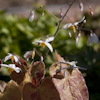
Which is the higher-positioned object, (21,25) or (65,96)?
(21,25)

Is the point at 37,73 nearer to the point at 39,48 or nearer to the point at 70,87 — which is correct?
the point at 70,87

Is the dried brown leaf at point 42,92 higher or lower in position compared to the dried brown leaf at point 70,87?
higher

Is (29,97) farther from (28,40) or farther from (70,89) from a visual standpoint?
(28,40)

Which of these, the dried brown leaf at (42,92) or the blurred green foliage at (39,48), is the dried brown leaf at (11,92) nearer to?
the dried brown leaf at (42,92)

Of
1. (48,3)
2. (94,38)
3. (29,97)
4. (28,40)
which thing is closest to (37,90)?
(29,97)

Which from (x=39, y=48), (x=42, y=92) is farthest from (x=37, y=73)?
(x=39, y=48)

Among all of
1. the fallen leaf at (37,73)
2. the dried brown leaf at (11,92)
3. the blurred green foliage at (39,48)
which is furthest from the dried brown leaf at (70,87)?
the blurred green foliage at (39,48)

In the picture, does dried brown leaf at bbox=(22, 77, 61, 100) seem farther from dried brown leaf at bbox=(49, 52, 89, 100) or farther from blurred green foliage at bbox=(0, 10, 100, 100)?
blurred green foliage at bbox=(0, 10, 100, 100)

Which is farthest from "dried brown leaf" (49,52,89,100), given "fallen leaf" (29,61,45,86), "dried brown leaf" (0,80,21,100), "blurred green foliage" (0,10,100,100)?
"blurred green foliage" (0,10,100,100)
